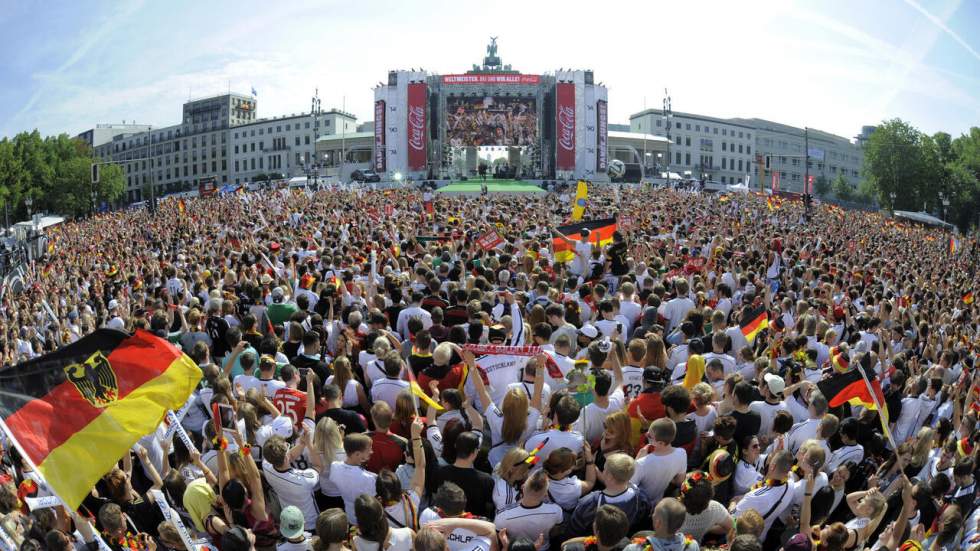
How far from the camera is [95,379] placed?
4871mm

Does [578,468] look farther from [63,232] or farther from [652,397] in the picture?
[63,232]

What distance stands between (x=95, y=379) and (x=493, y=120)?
66916mm

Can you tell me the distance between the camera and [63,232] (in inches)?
1248

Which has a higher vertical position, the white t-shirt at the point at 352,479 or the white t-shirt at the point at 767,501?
the white t-shirt at the point at 352,479

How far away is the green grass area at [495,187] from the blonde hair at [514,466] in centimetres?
4867

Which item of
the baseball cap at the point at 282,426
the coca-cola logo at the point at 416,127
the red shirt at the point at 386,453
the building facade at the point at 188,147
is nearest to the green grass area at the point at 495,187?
the coca-cola logo at the point at 416,127

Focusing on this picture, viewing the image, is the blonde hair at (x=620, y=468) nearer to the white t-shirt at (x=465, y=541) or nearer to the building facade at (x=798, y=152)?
the white t-shirt at (x=465, y=541)

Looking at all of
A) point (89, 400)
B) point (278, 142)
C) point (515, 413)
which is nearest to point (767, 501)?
point (515, 413)

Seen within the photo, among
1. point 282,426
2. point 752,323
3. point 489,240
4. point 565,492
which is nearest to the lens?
point 565,492

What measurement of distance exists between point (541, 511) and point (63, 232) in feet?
108

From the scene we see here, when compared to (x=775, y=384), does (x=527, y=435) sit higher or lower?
lower

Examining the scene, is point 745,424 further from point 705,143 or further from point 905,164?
point 705,143

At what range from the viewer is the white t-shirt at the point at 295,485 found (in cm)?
488

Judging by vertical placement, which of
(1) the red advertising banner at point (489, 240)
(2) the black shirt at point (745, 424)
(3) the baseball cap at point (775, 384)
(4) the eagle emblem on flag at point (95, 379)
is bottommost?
(2) the black shirt at point (745, 424)
